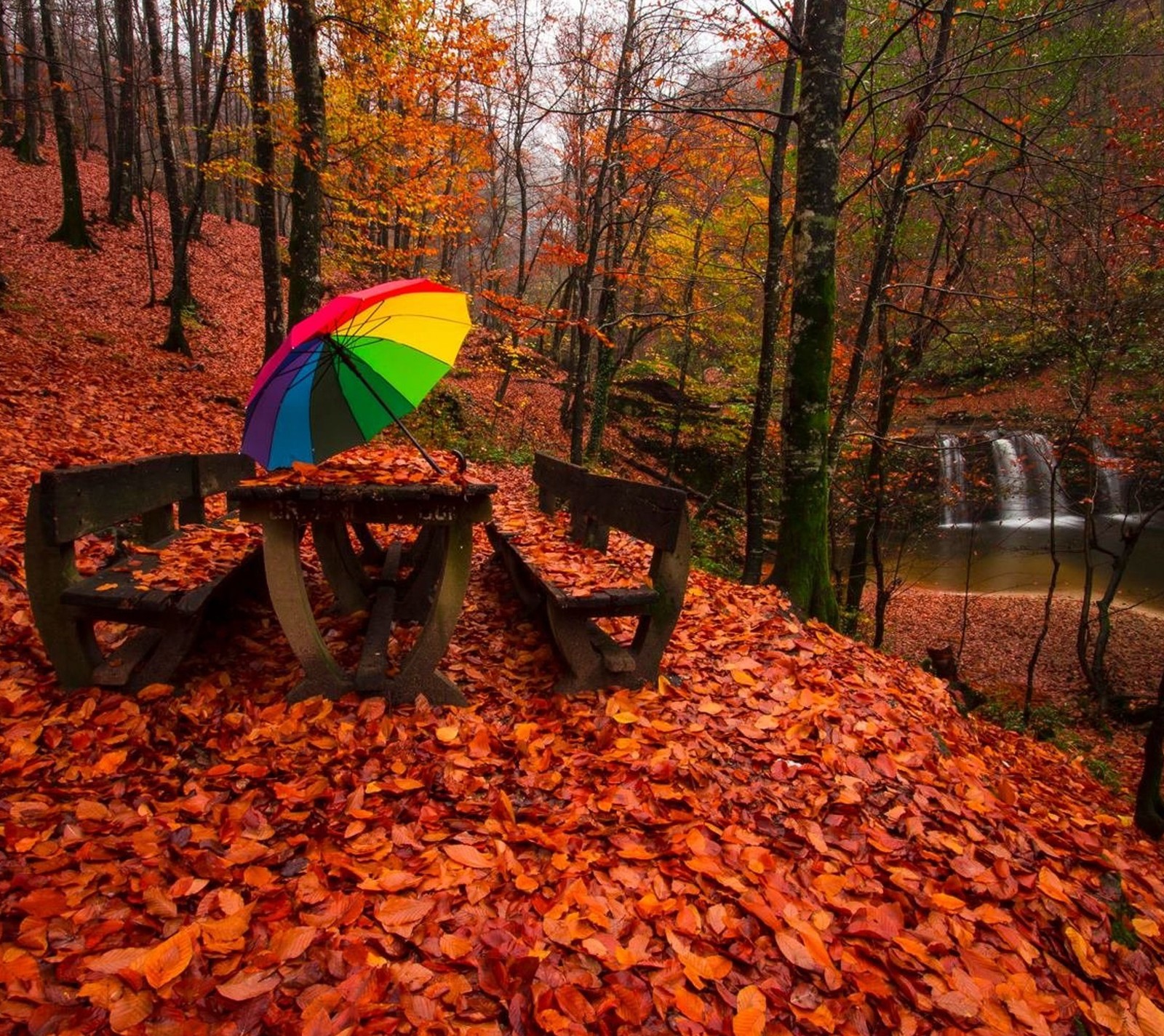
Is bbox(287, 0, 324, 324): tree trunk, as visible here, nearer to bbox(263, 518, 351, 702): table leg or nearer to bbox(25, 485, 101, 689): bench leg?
bbox(25, 485, 101, 689): bench leg

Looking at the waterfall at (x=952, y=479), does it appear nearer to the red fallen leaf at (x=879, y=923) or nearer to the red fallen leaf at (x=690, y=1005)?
the red fallen leaf at (x=879, y=923)

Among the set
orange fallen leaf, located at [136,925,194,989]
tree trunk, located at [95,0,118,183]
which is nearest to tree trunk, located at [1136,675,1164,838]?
orange fallen leaf, located at [136,925,194,989]

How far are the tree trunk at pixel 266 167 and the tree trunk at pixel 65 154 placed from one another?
3.46 m

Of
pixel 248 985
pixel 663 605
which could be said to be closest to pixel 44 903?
pixel 248 985

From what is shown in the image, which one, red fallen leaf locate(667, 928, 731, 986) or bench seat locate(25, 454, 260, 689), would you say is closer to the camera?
red fallen leaf locate(667, 928, 731, 986)

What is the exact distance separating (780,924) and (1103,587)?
14.9m

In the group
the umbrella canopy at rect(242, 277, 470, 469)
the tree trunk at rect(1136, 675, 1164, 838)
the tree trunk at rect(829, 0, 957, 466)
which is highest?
the tree trunk at rect(829, 0, 957, 466)

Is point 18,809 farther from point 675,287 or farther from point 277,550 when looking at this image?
point 675,287

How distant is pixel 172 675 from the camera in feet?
9.50

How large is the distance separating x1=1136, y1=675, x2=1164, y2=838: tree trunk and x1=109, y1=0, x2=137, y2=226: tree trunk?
1588 cm

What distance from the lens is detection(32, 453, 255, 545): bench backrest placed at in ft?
8.18

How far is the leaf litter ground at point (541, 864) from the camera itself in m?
1.66

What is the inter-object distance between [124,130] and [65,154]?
1.97 meters

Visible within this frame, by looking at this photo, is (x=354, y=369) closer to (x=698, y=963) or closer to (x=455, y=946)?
(x=455, y=946)
